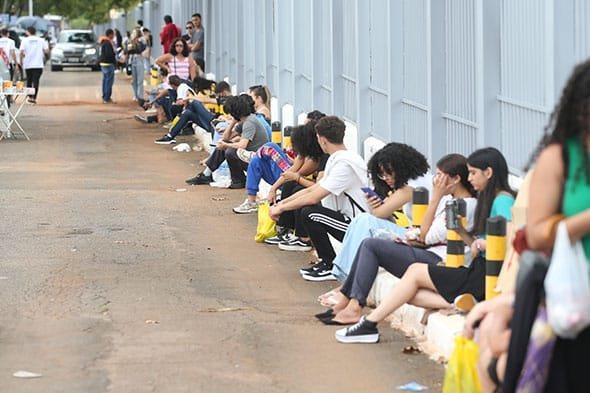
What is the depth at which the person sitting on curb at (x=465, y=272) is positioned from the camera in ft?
29.8

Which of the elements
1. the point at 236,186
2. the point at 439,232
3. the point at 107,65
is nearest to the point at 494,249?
the point at 439,232

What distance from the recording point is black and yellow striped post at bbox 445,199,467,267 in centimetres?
961

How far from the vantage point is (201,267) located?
43.8 feet

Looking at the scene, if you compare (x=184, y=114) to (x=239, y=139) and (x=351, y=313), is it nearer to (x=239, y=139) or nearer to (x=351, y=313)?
(x=239, y=139)

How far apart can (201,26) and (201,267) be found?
23.0 metres

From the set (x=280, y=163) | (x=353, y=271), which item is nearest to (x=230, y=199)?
(x=280, y=163)

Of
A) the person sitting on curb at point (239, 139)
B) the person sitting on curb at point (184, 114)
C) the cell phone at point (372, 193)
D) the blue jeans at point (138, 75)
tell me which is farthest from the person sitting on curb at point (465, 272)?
the blue jeans at point (138, 75)

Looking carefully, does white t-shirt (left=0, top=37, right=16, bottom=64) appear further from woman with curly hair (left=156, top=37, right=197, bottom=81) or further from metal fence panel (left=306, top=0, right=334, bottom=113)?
metal fence panel (left=306, top=0, right=334, bottom=113)

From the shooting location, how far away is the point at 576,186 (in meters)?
5.63

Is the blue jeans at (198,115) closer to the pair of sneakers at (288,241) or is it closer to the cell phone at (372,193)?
the pair of sneakers at (288,241)

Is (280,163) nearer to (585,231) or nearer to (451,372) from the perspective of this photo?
(451,372)

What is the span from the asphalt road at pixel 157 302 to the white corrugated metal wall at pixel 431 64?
1807mm

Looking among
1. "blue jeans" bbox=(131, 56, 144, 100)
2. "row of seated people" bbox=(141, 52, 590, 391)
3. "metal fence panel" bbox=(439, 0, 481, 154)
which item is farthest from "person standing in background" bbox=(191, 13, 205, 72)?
"metal fence panel" bbox=(439, 0, 481, 154)

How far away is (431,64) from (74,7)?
94.1 m
